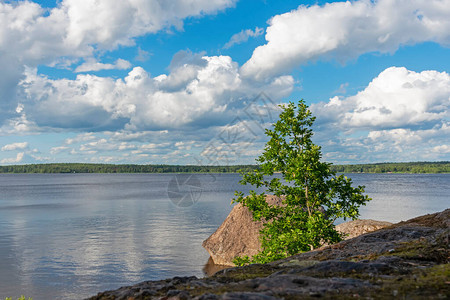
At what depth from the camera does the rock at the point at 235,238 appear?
2405cm

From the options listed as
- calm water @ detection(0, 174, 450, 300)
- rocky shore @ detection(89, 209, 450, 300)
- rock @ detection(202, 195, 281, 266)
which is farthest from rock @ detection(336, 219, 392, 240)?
rocky shore @ detection(89, 209, 450, 300)

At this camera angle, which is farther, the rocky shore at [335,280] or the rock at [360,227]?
the rock at [360,227]

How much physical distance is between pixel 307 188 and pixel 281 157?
1746 mm

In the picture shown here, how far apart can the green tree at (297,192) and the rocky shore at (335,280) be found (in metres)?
5.84

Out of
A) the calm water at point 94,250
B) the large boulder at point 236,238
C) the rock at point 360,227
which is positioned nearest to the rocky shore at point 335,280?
the rock at point 360,227

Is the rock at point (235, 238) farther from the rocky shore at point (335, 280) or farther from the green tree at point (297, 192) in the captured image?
the rocky shore at point (335, 280)

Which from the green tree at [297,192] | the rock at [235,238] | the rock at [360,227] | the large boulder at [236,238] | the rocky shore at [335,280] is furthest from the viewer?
the rock at [235,238]

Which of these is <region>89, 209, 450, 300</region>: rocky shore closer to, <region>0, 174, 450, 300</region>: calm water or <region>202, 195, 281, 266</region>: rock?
<region>202, 195, 281, 266</region>: rock

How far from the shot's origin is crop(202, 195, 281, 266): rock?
24.0 m

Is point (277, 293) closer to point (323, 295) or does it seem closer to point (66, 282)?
point (323, 295)

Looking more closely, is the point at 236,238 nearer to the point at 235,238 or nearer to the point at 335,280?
the point at 235,238

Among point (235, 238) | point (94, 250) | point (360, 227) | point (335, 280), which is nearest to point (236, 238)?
point (235, 238)

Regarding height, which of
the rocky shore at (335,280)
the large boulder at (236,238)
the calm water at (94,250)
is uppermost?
the rocky shore at (335,280)

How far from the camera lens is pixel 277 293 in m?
4.75
